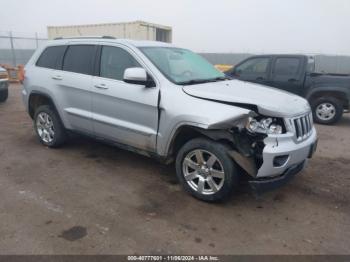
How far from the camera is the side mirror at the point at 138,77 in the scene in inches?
151

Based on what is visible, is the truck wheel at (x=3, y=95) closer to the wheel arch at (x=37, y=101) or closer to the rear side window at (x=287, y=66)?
the wheel arch at (x=37, y=101)

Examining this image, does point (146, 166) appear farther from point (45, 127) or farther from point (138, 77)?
point (45, 127)

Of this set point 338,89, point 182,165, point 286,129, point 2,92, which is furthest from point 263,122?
point 2,92

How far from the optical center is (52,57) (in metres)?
5.30

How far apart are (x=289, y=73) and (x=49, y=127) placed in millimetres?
6057

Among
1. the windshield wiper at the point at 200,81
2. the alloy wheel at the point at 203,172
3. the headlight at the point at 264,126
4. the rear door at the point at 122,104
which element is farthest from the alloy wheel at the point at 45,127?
the headlight at the point at 264,126

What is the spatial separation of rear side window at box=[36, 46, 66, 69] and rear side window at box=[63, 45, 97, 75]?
0.49ft

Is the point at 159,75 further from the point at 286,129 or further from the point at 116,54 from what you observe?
the point at 286,129

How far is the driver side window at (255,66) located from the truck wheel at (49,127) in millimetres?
5497

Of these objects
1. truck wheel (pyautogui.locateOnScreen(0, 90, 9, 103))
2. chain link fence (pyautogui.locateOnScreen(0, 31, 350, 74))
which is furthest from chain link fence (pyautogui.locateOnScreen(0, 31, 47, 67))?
truck wheel (pyautogui.locateOnScreen(0, 90, 9, 103))

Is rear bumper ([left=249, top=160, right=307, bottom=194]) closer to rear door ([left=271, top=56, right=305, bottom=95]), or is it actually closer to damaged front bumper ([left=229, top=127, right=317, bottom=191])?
damaged front bumper ([left=229, top=127, right=317, bottom=191])

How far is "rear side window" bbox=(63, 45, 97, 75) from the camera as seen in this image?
4.72 meters

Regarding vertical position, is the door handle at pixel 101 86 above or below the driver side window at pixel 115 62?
below

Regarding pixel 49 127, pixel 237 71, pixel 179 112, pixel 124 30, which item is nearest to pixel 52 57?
pixel 49 127
